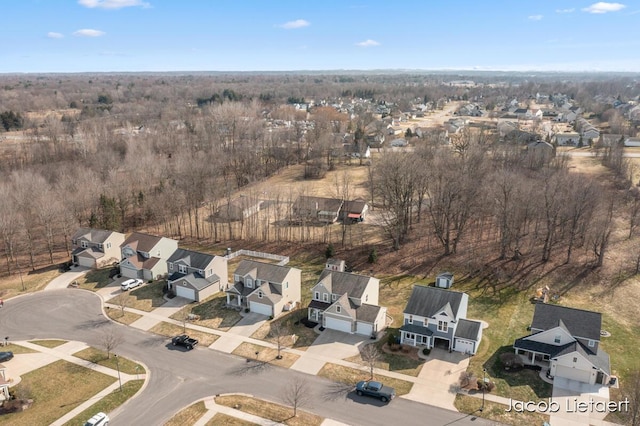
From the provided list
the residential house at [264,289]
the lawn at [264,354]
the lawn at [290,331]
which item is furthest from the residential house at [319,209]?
the lawn at [264,354]

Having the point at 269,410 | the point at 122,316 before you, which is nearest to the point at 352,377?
the point at 269,410

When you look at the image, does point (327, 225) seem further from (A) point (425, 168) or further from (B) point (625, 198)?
(B) point (625, 198)

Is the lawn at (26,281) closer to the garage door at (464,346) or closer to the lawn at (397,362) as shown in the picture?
the lawn at (397,362)

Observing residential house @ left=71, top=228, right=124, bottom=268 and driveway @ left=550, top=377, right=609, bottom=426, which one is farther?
residential house @ left=71, top=228, right=124, bottom=268

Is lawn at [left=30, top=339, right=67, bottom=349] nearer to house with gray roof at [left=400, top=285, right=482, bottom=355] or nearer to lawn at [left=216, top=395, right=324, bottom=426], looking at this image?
lawn at [left=216, top=395, right=324, bottom=426]

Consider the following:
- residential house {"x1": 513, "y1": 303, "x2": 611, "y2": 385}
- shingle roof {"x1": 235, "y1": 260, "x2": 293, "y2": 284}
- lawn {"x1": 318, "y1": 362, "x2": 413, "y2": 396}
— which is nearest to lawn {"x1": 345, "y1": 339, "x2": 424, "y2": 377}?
lawn {"x1": 318, "y1": 362, "x2": 413, "y2": 396}

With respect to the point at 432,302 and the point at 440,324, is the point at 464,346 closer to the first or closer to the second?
the point at 440,324
